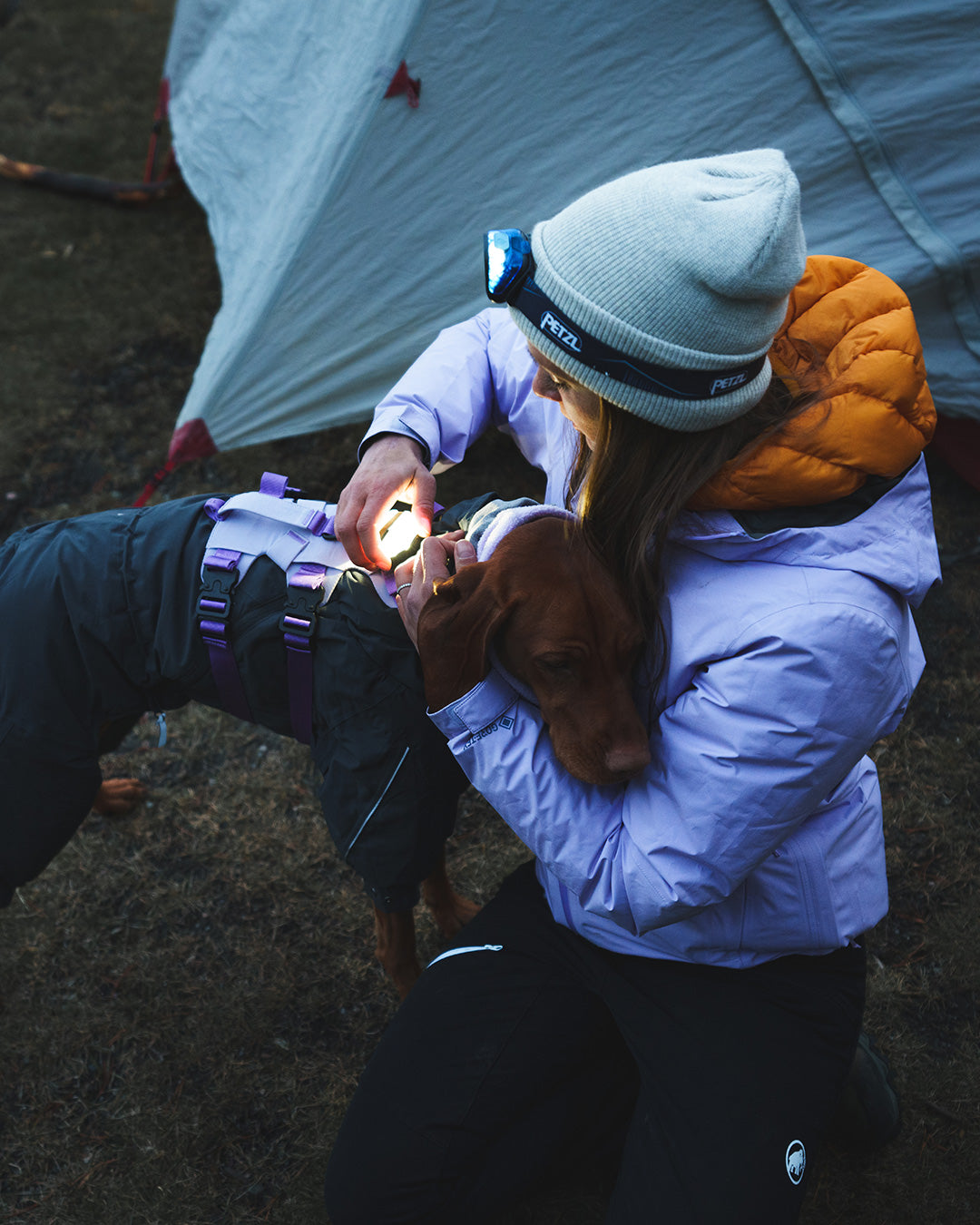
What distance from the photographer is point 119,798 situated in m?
2.93

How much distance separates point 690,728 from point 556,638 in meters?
0.28

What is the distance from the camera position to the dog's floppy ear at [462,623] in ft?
4.98

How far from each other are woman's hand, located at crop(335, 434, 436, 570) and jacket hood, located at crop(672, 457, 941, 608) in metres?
0.58

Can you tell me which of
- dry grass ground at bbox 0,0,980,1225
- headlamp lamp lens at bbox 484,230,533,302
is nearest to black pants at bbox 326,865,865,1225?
dry grass ground at bbox 0,0,980,1225

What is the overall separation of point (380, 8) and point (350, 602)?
8.30 feet

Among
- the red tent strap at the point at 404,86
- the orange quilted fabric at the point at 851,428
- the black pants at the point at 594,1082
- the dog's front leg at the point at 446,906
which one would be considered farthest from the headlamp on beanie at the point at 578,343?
the red tent strap at the point at 404,86

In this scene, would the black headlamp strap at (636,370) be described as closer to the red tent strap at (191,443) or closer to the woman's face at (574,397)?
the woman's face at (574,397)

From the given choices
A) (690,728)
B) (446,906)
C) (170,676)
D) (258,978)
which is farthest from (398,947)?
(690,728)

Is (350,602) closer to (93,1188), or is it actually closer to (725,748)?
(725,748)

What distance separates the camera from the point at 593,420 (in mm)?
1542

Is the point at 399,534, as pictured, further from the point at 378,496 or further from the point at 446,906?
the point at 446,906

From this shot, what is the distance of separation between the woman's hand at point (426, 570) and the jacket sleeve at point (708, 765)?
0.18 metres

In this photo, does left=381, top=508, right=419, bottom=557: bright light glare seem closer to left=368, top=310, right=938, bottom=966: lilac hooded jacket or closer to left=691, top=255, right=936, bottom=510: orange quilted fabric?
left=368, top=310, right=938, bottom=966: lilac hooded jacket

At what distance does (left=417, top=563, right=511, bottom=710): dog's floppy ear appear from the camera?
152cm
